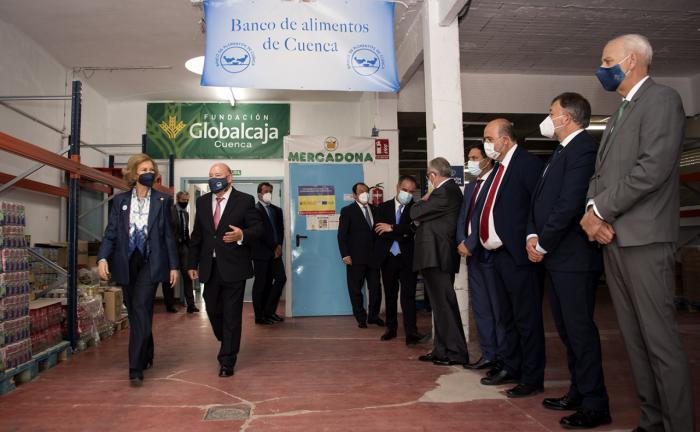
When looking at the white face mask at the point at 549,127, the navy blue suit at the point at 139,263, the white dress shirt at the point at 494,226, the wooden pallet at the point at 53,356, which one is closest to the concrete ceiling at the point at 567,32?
the white dress shirt at the point at 494,226

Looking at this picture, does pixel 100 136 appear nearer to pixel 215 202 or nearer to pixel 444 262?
pixel 215 202

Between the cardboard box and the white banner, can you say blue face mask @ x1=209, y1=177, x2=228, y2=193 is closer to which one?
the white banner

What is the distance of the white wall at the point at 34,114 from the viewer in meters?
5.93

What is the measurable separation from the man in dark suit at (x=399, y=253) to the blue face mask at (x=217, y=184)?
165cm

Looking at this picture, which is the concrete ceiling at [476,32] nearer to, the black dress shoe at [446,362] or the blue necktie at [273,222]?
the blue necktie at [273,222]

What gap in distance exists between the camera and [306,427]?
2.62 m

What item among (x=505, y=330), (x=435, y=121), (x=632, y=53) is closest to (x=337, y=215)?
(x=435, y=121)

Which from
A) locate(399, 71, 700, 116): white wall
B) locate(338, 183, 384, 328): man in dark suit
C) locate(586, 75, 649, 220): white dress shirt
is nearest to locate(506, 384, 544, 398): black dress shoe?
locate(586, 75, 649, 220): white dress shirt

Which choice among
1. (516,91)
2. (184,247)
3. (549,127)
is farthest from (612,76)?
(184,247)

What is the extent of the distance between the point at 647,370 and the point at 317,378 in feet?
6.99

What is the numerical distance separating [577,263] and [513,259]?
20.0 inches

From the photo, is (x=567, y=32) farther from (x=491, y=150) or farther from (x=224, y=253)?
(x=224, y=253)

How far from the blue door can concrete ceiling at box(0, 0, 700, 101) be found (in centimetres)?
210

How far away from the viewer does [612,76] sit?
2.35 m
